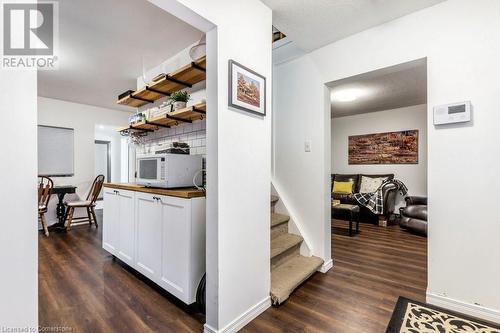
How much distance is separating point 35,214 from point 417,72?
412 cm

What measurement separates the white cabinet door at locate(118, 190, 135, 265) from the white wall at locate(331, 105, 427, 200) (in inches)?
194

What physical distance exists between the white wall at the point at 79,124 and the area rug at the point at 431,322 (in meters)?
5.38

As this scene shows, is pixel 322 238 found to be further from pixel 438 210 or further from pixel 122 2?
pixel 122 2

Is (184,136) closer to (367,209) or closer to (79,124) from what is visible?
(79,124)

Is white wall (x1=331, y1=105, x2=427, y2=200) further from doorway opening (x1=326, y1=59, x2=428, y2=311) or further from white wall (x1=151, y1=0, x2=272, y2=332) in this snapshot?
white wall (x1=151, y1=0, x2=272, y2=332)

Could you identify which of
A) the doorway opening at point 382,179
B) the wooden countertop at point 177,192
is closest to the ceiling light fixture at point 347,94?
the doorway opening at point 382,179

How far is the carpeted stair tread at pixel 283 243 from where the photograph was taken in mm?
2260

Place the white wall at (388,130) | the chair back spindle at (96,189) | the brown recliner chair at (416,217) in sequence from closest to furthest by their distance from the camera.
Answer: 1. the brown recliner chair at (416,217)
2. the chair back spindle at (96,189)
3. the white wall at (388,130)

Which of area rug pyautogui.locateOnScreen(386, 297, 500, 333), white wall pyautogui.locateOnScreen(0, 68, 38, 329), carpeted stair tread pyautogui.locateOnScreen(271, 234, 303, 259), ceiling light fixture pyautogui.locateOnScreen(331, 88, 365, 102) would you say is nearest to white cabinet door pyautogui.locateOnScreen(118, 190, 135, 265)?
carpeted stair tread pyautogui.locateOnScreen(271, 234, 303, 259)

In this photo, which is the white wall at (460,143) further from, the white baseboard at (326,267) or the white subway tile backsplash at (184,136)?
the white subway tile backsplash at (184,136)

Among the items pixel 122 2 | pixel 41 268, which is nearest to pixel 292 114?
pixel 122 2

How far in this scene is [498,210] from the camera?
1619mm

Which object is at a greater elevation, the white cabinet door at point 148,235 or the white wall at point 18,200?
the white wall at point 18,200

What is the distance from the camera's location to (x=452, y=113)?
1.75 metres
